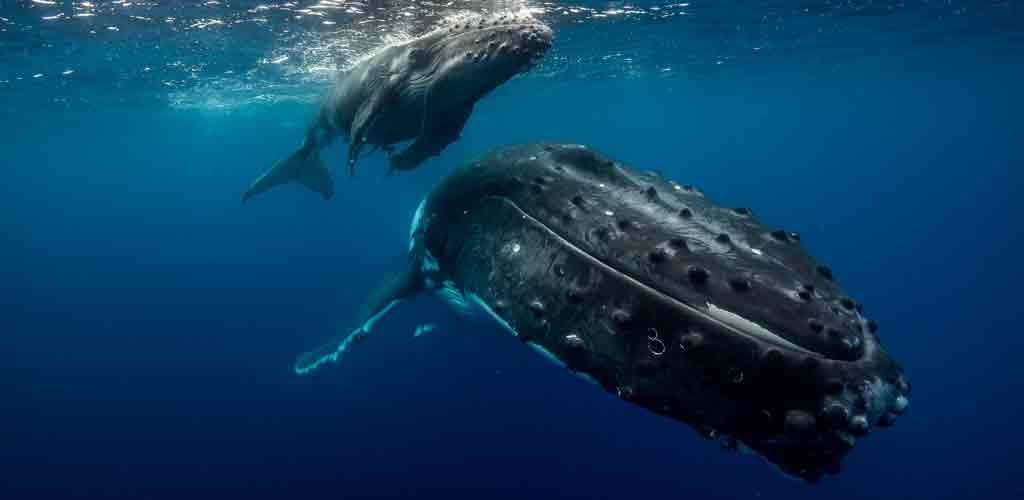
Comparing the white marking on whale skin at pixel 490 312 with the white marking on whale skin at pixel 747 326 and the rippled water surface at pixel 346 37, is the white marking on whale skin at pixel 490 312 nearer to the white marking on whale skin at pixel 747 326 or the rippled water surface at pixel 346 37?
the white marking on whale skin at pixel 747 326

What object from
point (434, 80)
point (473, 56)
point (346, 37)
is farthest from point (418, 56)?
point (346, 37)

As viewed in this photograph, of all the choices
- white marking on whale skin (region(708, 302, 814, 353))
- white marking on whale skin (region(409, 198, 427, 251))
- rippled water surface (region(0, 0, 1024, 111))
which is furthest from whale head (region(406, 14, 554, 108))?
rippled water surface (region(0, 0, 1024, 111))

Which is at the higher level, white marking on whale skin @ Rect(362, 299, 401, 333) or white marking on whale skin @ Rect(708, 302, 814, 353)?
white marking on whale skin @ Rect(708, 302, 814, 353)

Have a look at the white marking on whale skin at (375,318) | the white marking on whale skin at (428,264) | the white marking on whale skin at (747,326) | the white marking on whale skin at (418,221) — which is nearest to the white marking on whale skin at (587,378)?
the white marking on whale skin at (747,326)

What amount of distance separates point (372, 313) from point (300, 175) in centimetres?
808

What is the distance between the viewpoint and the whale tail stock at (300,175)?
46.0ft

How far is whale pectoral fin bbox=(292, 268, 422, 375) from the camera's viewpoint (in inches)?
285

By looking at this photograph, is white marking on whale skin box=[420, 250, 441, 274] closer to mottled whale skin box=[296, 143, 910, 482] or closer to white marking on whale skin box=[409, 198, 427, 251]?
white marking on whale skin box=[409, 198, 427, 251]

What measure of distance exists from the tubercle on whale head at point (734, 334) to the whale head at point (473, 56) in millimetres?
1667

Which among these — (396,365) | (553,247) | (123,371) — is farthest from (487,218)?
(123,371)

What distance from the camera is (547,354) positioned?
3314 millimetres

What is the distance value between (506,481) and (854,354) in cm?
1502

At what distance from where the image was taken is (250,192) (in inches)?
569

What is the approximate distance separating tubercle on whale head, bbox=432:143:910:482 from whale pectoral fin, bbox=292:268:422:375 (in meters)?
3.93
